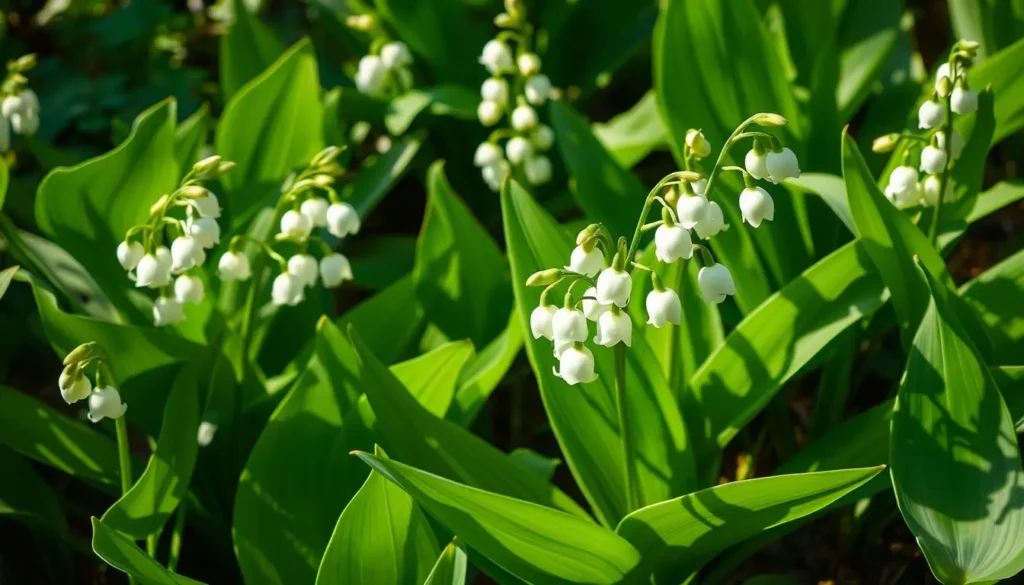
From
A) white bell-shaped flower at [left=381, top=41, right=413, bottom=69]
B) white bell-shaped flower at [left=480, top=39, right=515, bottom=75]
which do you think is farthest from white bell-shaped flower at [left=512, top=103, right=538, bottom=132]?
white bell-shaped flower at [left=381, top=41, right=413, bottom=69]

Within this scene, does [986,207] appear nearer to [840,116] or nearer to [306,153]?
[840,116]

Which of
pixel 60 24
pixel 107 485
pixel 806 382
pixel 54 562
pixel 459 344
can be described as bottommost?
pixel 806 382

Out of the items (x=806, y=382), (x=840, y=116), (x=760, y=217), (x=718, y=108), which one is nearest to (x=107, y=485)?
(x=760, y=217)

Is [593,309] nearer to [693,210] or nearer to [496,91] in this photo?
[693,210]

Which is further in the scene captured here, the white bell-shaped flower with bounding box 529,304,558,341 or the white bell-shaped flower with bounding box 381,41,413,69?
the white bell-shaped flower with bounding box 381,41,413,69

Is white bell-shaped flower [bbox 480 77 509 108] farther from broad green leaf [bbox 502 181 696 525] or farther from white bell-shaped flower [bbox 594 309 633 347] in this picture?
white bell-shaped flower [bbox 594 309 633 347]

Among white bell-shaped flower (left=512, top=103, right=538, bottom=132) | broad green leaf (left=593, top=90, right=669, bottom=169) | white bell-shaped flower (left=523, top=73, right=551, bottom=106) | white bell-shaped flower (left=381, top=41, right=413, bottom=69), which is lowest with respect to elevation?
broad green leaf (left=593, top=90, right=669, bottom=169)
